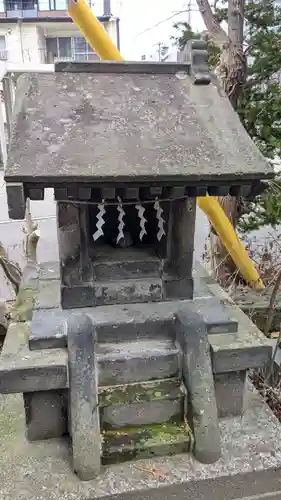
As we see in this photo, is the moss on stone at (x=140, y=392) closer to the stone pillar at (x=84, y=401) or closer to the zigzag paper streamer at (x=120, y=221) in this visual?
the stone pillar at (x=84, y=401)

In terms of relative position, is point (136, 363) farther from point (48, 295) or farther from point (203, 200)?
point (203, 200)

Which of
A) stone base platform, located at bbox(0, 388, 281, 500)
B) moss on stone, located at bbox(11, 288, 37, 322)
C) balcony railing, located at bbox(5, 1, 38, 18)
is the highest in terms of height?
balcony railing, located at bbox(5, 1, 38, 18)

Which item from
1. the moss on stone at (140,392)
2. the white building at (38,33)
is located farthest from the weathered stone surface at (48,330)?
the white building at (38,33)

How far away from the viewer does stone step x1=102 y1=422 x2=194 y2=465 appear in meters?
2.07

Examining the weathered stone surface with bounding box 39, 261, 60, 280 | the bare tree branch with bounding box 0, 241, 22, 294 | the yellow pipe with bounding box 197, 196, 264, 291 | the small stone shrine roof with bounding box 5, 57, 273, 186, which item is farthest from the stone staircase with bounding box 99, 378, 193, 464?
the bare tree branch with bounding box 0, 241, 22, 294

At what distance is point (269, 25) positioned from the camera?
13.1ft

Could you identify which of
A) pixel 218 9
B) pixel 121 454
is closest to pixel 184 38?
pixel 218 9

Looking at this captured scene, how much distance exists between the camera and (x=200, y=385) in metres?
2.11

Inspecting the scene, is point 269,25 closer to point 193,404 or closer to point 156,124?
point 156,124

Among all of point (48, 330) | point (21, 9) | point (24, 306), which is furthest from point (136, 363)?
point (21, 9)

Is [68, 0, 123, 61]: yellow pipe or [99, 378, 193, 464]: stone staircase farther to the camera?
[68, 0, 123, 61]: yellow pipe

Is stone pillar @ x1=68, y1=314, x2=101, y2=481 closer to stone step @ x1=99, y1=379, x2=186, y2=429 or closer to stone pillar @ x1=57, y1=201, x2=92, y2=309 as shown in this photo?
stone step @ x1=99, y1=379, x2=186, y2=429

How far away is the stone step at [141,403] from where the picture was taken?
2129mm

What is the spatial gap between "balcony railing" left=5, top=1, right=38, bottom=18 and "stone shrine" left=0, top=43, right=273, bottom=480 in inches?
747
